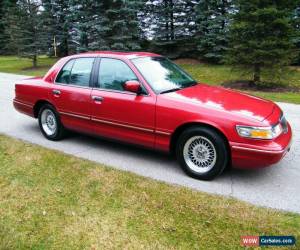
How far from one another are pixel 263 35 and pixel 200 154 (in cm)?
958

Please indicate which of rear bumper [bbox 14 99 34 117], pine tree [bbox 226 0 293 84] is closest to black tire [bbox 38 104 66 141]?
rear bumper [bbox 14 99 34 117]

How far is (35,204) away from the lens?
3955 mm

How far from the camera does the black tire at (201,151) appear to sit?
434cm

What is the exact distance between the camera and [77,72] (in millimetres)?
5832

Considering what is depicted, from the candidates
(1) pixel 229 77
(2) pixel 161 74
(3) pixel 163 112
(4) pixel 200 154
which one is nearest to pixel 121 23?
(1) pixel 229 77

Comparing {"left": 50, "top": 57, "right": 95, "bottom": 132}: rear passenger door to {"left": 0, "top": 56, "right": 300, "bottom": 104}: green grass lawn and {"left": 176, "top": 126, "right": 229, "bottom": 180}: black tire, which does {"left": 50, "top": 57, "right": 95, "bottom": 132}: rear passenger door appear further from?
{"left": 0, "top": 56, "right": 300, "bottom": 104}: green grass lawn

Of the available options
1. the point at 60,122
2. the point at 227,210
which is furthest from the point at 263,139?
the point at 60,122

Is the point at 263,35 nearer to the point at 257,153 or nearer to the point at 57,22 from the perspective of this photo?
the point at 257,153

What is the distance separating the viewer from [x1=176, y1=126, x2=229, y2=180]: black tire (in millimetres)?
4340

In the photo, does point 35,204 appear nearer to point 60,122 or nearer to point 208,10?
point 60,122

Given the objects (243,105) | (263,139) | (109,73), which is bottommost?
(263,139)

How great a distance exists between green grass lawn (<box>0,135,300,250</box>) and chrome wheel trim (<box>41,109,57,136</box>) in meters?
1.65

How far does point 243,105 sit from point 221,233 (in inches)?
75.2

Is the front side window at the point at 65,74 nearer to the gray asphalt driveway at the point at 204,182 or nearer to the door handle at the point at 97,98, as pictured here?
the door handle at the point at 97,98
